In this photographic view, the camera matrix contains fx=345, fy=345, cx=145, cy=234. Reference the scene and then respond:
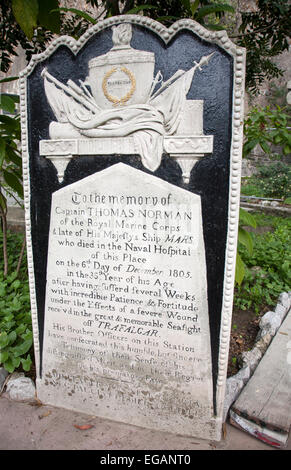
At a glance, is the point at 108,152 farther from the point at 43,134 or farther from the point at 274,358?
the point at 274,358

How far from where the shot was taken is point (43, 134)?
2.04 meters

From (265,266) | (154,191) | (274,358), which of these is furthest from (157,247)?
(265,266)

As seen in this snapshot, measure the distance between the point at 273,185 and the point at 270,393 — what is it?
7.46m

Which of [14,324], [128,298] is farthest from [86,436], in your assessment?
[14,324]

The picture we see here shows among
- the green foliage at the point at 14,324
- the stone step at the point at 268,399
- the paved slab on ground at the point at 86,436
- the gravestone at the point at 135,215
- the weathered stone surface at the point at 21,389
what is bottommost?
the paved slab on ground at the point at 86,436

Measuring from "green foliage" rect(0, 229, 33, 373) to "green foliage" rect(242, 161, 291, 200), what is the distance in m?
6.73

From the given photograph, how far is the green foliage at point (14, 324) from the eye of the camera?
2.44 m

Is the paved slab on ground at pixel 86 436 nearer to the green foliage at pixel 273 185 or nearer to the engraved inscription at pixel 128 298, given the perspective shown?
the engraved inscription at pixel 128 298

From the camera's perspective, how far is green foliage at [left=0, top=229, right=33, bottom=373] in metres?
2.44

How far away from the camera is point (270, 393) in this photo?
2146mm

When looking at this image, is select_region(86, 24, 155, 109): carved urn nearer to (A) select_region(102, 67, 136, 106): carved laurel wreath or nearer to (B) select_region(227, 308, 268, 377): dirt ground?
(A) select_region(102, 67, 136, 106): carved laurel wreath

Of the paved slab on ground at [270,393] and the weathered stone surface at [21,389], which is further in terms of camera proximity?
the weathered stone surface at [21,389]

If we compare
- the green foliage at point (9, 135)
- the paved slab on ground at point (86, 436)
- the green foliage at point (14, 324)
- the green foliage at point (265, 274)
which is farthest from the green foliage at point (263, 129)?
the green foliage at point (14, 324)

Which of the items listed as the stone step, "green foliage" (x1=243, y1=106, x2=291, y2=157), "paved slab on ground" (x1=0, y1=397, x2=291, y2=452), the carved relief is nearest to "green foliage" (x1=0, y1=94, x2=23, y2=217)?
the carved relief
